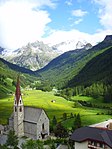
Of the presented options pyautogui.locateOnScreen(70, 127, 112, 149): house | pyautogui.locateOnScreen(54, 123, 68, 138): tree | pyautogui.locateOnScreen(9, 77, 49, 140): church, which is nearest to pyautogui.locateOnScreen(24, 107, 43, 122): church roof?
pyautogui.locateOnScreen(9, 77, 49, 140): church

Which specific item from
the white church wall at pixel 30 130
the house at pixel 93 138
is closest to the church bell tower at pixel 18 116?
the white church wall at pixel 30 130

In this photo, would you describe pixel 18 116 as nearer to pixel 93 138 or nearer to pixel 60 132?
pixel 60 132

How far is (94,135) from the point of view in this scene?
76.6m

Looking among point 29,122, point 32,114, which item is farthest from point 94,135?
point 32,114

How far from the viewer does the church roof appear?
119 m

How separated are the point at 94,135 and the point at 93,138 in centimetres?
85

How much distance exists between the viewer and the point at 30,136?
118 meters

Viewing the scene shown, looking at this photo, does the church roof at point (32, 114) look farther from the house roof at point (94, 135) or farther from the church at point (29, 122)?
the house roof at point (94, 135)

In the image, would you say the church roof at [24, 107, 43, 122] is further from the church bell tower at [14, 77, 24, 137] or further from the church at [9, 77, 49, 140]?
the church bell tower at [14, 77, 24, 137]

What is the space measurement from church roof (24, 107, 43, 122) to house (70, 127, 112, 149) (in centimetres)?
3840

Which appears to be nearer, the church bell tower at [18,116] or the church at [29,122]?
the church at [29,122]

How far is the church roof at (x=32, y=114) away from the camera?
119 meters

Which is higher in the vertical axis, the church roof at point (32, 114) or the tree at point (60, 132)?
the church roof at point (32, 114)

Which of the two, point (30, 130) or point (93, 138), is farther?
point (30, 130)
